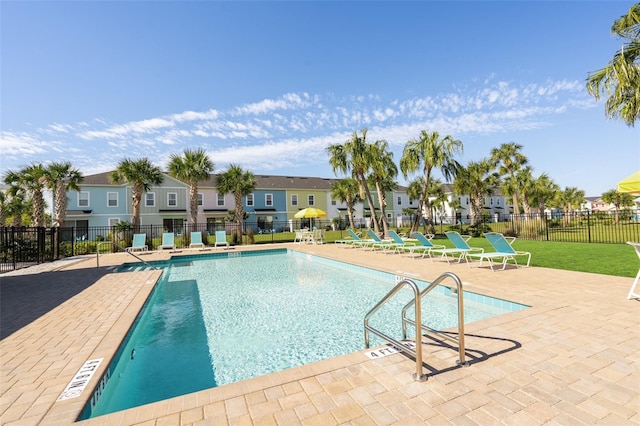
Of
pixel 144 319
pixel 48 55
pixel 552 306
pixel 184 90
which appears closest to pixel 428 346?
pixel 552 306

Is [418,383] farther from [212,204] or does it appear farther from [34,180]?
[212,204]

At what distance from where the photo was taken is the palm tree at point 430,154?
20.0m

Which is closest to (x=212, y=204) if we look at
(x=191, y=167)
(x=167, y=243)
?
(x=191, y=167)

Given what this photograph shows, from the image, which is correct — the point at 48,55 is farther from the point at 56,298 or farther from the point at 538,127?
the point at 538,127

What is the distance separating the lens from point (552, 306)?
4832 millimetres

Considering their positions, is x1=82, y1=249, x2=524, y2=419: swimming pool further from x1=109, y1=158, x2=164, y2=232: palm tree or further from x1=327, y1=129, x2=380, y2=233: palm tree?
x1=109, y1=158, x2=164, y2=232: palm tree

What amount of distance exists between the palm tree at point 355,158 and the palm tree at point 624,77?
12526 mm

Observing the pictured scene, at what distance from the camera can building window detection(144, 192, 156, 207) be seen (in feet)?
109

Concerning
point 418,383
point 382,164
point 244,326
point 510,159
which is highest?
point 510,159

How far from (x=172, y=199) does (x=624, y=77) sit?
37894mm

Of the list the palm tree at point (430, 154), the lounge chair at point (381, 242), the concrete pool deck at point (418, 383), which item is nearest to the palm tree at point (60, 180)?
the concrete pool deck at point (418, 383)

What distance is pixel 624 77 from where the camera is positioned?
7.72 m

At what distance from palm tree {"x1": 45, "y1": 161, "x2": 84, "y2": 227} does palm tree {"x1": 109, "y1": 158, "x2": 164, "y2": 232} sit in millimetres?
2892

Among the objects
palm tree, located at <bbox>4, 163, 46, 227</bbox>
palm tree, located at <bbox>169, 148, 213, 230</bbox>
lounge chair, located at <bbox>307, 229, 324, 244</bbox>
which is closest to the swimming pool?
lounge chair, located at <bbox>307, 229, 324, 244</bbox>
